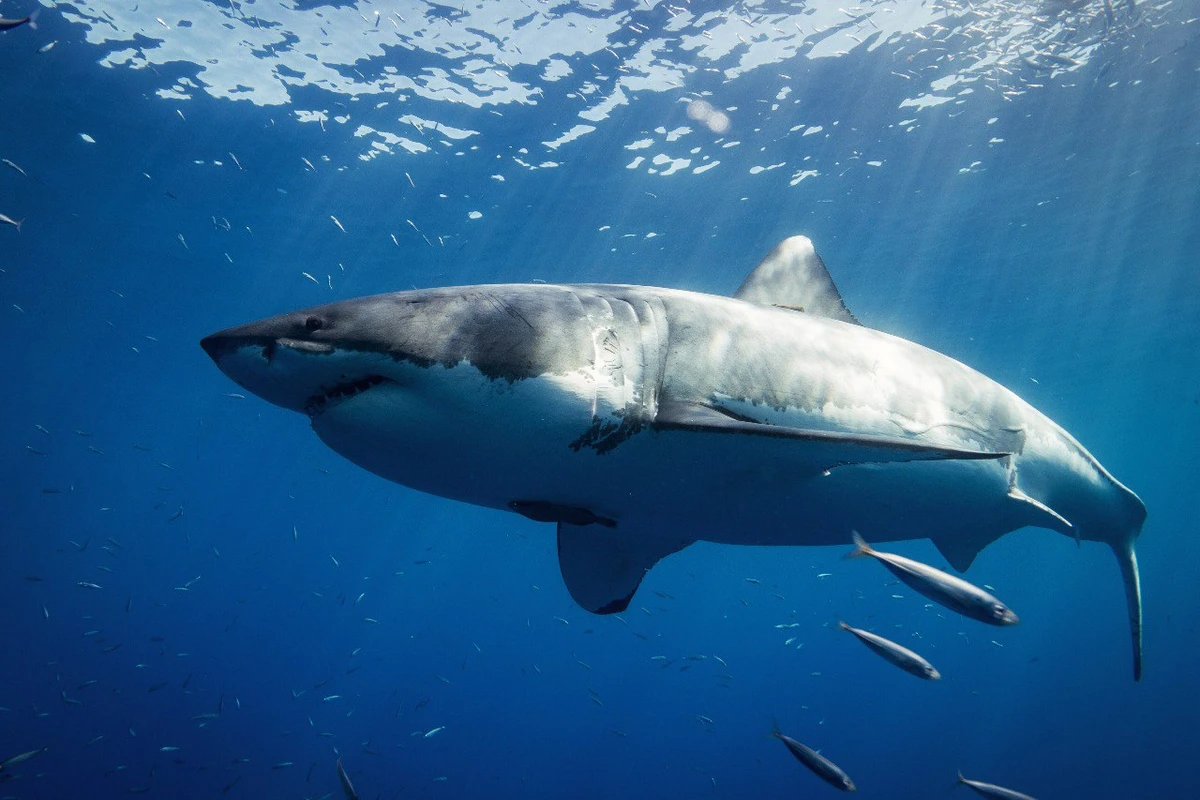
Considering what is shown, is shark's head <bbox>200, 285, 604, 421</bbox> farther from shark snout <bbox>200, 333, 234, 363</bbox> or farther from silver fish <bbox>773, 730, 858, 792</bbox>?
silver fish <bbox>773, 730, 858, 792</bbox>

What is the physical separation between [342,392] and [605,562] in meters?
2.55

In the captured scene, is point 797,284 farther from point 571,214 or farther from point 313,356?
point 571,214

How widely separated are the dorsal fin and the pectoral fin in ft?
5.81

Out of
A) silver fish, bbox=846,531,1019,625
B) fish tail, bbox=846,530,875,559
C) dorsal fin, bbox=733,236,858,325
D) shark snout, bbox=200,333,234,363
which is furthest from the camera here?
dorsal fin, bbox=733,236,858,325

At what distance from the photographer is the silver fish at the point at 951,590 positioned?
3.72 metres

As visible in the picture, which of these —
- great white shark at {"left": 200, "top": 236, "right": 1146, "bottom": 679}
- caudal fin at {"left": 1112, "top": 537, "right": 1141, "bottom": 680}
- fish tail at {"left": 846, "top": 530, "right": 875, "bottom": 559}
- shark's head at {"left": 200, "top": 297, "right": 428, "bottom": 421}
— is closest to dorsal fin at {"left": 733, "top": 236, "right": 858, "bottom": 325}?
great white shark at {"left": 200, "top": 236, "right": 1146, "bottom": 679}

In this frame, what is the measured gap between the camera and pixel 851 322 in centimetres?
427

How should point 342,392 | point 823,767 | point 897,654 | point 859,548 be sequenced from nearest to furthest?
point 342,392
point 859,548
point 897,654
point 823,767

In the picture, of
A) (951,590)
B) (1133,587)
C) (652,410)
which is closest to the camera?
(652,410)

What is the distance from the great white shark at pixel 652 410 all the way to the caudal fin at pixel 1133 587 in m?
2.25

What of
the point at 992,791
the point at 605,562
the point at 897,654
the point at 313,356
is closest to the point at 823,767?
the point at 897,654

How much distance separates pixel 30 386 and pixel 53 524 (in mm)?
59949

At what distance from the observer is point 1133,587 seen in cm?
566

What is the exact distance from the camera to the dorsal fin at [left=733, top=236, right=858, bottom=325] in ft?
14.2
